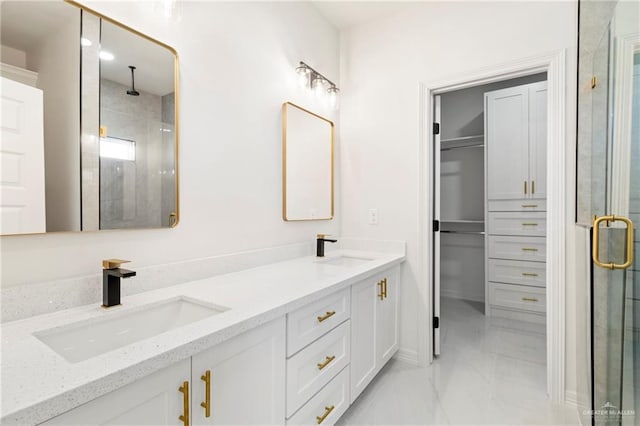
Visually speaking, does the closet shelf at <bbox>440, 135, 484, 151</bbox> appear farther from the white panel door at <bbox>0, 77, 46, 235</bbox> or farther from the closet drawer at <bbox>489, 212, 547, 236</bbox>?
the white panel door at <bbox>0, 77, 46, 235</bbox>

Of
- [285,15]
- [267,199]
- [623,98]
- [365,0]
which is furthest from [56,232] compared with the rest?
[365,0]

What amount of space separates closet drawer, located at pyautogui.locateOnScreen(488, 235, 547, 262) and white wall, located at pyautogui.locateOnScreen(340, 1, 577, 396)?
1.42 m

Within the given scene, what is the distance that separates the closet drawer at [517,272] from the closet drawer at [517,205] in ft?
1.77

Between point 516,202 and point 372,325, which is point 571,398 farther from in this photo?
point 516,202

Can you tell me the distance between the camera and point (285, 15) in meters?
2.13

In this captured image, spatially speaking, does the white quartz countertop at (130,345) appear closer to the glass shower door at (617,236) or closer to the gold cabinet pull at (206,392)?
the gold cabinet pull at (206,392)

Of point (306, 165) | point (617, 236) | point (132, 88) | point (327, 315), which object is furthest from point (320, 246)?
point (617, 236)

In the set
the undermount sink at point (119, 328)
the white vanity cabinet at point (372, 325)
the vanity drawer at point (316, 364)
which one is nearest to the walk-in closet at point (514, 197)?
the white vanity cabinet at point (372, 325)

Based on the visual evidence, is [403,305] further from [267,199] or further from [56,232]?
[56,232]

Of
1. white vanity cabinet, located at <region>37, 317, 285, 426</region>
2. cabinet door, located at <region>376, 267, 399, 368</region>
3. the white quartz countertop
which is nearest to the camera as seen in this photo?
the white quartz countertop

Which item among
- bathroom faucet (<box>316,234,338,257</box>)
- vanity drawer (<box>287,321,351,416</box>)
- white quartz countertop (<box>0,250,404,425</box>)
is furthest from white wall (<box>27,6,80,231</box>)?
bathroom faucet (<box>316,234,338,257</box>)

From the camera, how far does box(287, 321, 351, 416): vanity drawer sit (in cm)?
123

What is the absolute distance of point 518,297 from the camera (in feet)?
10.6

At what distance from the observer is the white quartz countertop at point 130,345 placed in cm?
60
